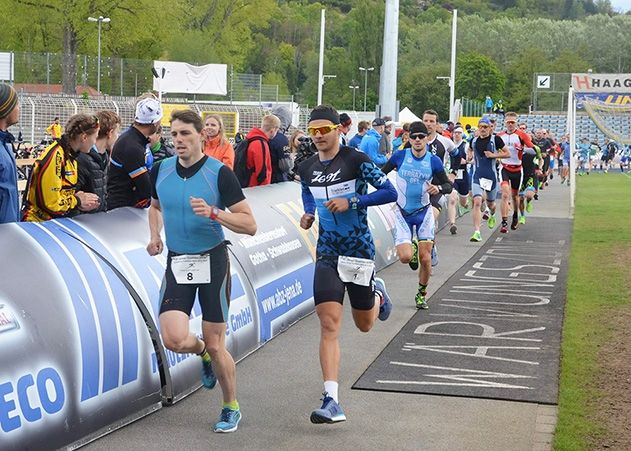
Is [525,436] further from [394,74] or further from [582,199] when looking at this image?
[582,199]

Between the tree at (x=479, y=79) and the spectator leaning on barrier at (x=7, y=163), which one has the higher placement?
the tree at (x=479, y=79)

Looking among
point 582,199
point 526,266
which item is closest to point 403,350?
point 526,266

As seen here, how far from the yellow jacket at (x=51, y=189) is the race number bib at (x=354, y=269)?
83.0 inches

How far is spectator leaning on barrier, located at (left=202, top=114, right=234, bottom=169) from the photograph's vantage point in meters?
11.8

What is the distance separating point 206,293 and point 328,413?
108 cm

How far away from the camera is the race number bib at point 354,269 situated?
719 centimetres

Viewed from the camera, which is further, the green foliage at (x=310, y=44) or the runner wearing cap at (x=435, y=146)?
the green foliage at (x=310, y=44)

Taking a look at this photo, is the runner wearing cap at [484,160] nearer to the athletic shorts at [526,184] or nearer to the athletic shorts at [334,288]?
the athletic shorts at [526,184]

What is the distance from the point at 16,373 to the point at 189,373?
2060mm

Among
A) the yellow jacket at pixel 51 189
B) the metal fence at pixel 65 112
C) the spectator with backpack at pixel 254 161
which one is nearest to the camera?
the yellow jacket at pixel 51 189

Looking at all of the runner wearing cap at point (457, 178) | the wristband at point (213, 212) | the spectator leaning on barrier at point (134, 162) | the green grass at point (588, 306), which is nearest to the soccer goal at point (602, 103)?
the green grass at point (588, 306)

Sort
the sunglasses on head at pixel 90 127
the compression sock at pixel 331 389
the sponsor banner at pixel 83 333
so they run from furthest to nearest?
the sunglasses on head at pixel 90 127
the compression sock at pixel 331 389
the sponsor banner at pixel 83 333

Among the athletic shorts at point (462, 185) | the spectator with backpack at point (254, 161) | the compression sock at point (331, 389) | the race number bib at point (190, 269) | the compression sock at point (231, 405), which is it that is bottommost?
the compression sock at point (231, 405)

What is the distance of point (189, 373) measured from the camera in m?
7.54
